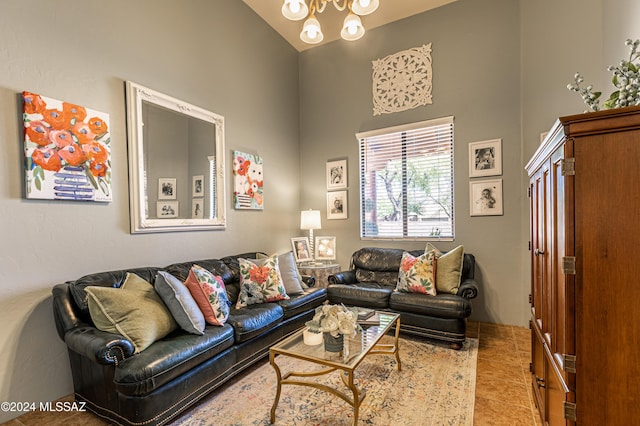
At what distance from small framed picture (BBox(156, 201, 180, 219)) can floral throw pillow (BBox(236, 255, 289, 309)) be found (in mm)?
843

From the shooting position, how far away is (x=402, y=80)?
425cm

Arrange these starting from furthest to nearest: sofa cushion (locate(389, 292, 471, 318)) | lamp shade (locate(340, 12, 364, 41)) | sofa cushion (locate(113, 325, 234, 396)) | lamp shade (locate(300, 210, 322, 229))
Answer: lamp shade (locate(300, 210, 322, 229)) < sofa cushion (locate(389, 292, 471, 318)) < lamp shade (locate(340, 12, 364, 41)) < sofa cushion (locate(113, 325, 234, 396))

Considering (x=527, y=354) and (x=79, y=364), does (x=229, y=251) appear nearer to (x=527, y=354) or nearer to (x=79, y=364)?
(x=79, y=364)

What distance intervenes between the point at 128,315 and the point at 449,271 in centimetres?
300

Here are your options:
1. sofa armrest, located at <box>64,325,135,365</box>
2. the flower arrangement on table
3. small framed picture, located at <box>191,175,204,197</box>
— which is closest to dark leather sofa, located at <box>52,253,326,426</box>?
sofa armrest, located at <box>64,325,135,365</box>

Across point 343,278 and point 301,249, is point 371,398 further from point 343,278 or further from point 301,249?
point 301,249

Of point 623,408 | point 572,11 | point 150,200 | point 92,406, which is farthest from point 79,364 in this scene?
point 572,11

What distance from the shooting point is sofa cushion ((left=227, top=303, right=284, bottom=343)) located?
2.41 metres

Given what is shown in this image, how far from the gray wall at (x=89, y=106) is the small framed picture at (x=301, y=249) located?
69 cm

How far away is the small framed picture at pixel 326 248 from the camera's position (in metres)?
4.59

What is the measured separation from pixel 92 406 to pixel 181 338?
70cm

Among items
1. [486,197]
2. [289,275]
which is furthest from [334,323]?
[486,197]

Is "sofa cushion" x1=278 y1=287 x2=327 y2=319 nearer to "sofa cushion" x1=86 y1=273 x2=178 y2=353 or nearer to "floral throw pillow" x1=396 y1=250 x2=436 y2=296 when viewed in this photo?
"floral throw pillow" x1=396 y1=250 x2=436 y2=296

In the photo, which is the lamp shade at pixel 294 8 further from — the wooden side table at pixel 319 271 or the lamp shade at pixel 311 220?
the wooden side table at pixel 319 271
